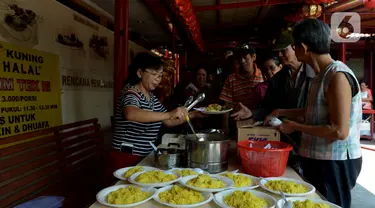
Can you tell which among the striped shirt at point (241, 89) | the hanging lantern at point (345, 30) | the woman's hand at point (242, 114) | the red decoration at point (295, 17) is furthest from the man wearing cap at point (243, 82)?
the hanging lantern at point (345, 30)

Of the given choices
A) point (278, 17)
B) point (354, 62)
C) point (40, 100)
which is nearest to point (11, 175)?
point (40, 100)

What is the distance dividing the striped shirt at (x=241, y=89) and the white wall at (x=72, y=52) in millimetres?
2041

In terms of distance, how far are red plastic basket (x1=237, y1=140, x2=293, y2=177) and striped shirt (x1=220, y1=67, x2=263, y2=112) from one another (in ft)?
→ 4.27

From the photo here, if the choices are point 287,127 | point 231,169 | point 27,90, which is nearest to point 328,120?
point 287,127

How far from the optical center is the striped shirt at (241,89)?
9.30 ft

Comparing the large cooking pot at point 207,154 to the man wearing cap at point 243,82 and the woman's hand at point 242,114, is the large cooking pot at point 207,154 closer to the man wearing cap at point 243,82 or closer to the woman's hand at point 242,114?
the woman's hand at point 242,114

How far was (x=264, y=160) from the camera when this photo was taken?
4.78 ft

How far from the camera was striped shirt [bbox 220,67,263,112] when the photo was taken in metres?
2.83

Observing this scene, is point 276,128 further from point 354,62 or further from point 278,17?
point 354,62

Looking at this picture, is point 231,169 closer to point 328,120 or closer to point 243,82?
point 328,120

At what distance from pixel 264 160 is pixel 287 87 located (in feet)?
3.20

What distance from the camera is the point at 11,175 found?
6.68ft

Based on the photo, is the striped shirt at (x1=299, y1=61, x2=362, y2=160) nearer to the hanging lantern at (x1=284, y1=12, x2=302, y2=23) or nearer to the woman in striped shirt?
the woman in striped shirt

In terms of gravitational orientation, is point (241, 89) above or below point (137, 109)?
above
